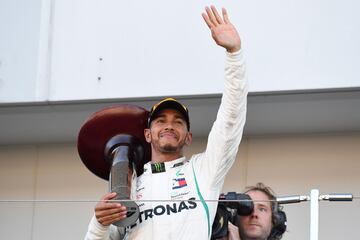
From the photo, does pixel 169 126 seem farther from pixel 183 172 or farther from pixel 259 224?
pixel 259 224

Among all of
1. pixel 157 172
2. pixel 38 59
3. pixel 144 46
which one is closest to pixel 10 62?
pixel 38 59

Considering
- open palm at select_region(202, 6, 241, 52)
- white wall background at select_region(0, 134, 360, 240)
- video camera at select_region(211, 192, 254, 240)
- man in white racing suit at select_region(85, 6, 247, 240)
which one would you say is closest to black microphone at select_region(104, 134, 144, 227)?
man in white racing suit at select_region(85, 6, 247, 240)

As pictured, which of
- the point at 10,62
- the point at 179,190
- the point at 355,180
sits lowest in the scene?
the point at 179,190

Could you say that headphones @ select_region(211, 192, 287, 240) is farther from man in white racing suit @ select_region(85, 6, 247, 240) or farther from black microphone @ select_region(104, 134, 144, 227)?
black microphone @ select_region(104, 134, 144, 227)

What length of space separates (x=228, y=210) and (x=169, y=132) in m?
0.31

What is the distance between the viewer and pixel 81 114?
5.18 m

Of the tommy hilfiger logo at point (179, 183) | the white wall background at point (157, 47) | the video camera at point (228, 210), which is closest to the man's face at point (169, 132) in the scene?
the tommy hilfiger logo at point (179, 183)

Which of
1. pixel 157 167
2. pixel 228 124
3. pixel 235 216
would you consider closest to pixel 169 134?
pixel 157 167

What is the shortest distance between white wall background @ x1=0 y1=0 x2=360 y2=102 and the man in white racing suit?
956 mm

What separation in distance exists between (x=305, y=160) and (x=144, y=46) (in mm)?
817

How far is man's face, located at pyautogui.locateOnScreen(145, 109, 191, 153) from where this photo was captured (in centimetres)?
390

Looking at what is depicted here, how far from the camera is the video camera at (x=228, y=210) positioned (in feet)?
12.7

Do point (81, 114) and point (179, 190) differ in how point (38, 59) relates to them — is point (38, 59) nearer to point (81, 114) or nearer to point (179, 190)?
point (81, 114)

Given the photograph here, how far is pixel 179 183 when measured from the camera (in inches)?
151
